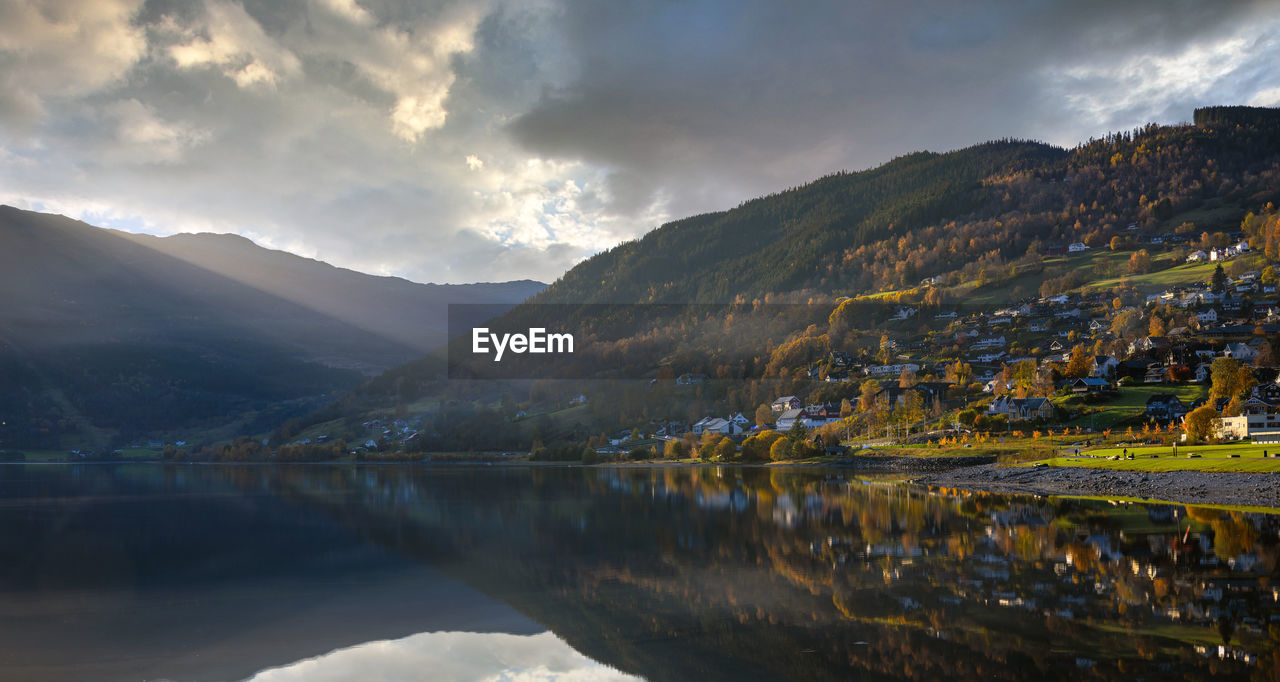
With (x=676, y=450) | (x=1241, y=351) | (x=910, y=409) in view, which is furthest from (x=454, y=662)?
(x=1241, y=351)

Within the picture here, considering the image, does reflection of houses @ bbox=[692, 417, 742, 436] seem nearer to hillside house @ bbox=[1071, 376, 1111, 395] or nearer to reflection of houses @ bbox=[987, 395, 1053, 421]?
reflection of houses @ bbox=[987, 395, 1053, 421]

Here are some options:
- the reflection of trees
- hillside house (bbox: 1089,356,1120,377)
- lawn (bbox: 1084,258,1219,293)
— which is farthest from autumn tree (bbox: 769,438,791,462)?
lawn (bbox: 1084,258,1219,293)

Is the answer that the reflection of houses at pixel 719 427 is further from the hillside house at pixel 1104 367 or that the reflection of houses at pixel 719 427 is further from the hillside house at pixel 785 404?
the hillside house at pixel 1104 367

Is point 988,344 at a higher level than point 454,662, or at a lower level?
higher

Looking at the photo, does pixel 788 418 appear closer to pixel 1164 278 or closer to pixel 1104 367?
pixel 1104 367

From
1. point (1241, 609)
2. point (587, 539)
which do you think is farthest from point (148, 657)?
point (1241, 609)

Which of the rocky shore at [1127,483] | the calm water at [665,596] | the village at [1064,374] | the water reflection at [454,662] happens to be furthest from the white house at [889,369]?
the water reflection at [454,662]
